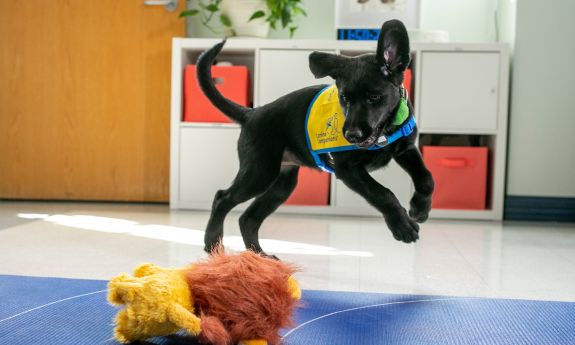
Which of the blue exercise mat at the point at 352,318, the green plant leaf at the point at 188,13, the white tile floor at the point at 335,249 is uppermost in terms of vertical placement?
the green plant leaf at the point at 188,13

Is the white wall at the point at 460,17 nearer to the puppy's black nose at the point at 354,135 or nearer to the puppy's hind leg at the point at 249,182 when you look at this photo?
the puppy's hind leg at the point at 249,182

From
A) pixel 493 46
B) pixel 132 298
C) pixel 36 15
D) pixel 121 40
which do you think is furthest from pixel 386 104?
pixel 36 15

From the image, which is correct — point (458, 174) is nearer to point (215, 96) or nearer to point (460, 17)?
point (460, 17)

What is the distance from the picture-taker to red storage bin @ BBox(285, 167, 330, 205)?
11.2 ft

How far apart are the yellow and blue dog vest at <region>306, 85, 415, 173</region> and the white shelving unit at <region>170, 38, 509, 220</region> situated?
5.54 ft

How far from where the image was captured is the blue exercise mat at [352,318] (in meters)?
1.13

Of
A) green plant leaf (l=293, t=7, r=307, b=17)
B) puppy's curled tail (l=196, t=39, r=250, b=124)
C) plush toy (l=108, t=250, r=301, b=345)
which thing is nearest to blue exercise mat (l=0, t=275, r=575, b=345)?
plush toy (l=108, t=250, r=301, b=345)

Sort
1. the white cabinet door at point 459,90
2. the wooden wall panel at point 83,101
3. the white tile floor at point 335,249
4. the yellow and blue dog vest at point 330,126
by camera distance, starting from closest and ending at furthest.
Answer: the yellow and blue dog vest at point 330,126 → the white tile floor at point 335,249 → the white cabinet door at point 459,90 → the wooden wall panel at point 83,101

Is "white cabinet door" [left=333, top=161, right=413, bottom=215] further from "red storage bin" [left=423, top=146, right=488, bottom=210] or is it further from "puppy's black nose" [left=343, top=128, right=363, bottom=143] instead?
"puppy's black nose" [left=343, top=128, right=363, bottom=143]

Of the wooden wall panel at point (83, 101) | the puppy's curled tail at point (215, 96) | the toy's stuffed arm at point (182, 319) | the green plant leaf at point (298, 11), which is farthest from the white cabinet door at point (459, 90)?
the toy's stuffed arm at point (182, 319)

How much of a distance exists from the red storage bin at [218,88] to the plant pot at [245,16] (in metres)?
0.29

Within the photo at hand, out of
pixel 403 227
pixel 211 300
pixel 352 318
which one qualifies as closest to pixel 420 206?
pixel 403 227

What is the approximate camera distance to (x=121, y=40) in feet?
12.3

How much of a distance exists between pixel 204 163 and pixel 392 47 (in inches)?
→ 85.5
